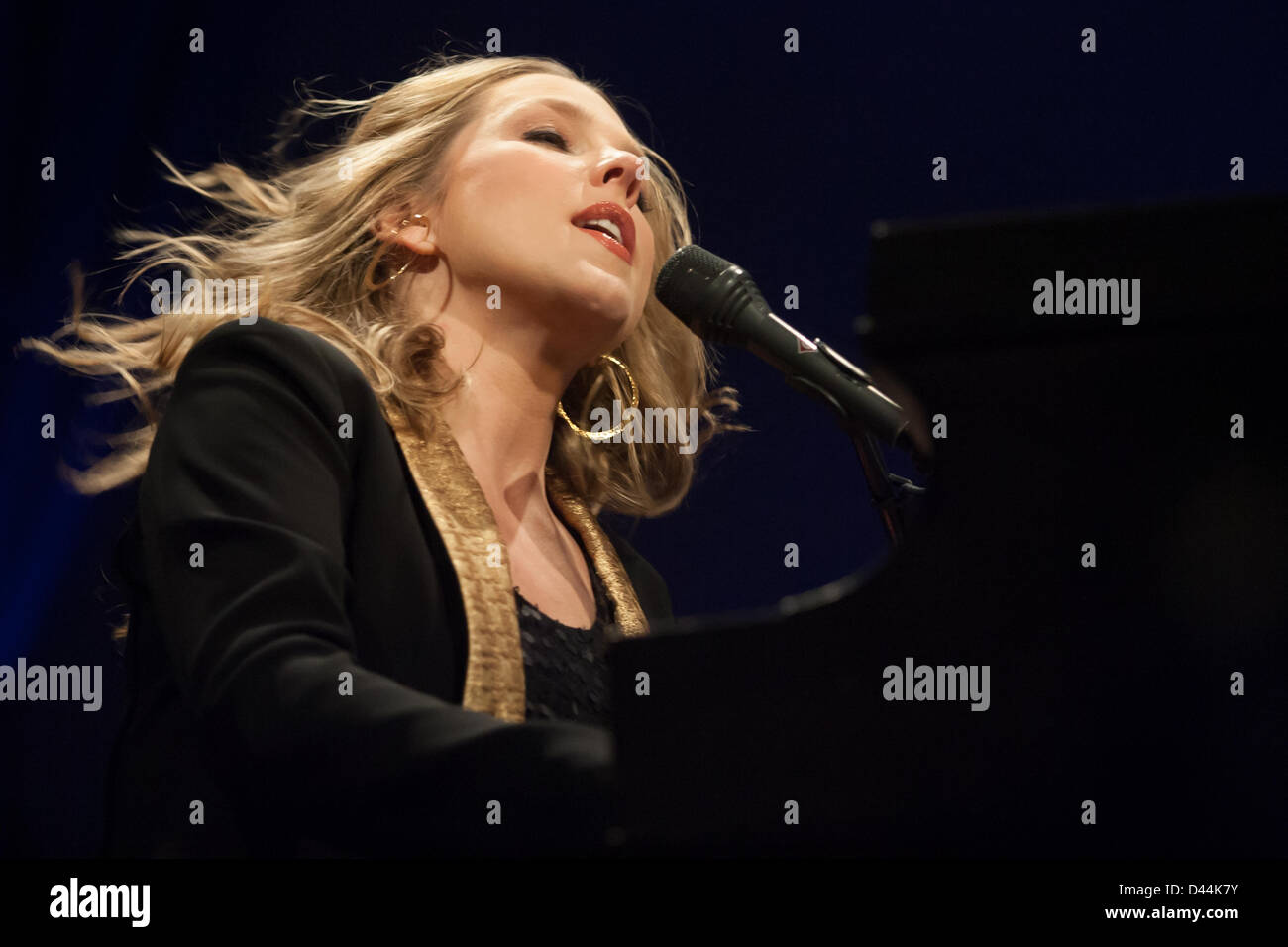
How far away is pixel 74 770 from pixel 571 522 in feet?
2.60

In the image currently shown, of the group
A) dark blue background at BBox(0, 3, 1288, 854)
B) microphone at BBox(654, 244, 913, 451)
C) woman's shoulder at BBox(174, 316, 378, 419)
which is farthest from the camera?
dark blue background at BBox(0, 3, 1288, 854)

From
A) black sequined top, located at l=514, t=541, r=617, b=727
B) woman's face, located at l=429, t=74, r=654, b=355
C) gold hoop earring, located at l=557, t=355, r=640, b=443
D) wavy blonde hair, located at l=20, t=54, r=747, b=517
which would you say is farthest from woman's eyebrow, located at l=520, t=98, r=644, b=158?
black sequined top, located at l=514, t=541, r=617, b=727

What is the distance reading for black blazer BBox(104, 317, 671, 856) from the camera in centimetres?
109

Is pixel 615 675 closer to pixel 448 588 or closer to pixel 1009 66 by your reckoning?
pixel 448 588

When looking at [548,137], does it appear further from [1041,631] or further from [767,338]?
[1041,631]

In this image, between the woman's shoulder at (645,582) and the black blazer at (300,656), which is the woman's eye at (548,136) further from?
the woman's shoulder at (645,582)

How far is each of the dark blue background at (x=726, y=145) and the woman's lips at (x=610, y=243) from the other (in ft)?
1.72

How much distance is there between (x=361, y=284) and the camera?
5.74ft

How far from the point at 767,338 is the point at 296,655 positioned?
53 cm

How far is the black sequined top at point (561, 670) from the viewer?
57.9 inches

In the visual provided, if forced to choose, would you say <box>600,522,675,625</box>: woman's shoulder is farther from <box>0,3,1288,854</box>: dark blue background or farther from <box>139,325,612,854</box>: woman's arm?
<box>139,325,612,854</box>: woman's arm

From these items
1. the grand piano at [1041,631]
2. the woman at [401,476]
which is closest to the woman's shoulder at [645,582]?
the woman at [401,476]

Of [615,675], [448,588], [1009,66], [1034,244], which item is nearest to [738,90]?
[1009,66]
